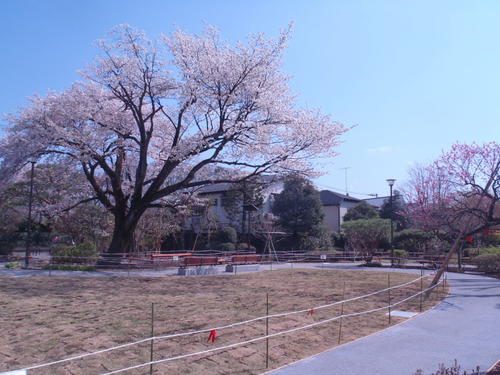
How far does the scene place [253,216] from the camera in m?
42.4

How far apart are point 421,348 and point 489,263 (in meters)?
19.7

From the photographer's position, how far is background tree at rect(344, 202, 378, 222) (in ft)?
160

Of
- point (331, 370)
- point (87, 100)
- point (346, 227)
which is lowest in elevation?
point (331, 370)

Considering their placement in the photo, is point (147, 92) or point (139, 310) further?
point (147, 92)

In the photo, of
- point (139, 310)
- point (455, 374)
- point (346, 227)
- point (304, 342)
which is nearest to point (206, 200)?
point (346, 227)

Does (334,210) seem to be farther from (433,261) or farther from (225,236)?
(433,261)

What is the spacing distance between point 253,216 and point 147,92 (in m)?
21.8

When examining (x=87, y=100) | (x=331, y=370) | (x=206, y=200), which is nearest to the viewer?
(x=331, y=370)

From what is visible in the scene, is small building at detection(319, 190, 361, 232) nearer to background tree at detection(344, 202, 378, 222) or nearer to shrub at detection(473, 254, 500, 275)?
background tree at detection(344, 202, 378, 222)

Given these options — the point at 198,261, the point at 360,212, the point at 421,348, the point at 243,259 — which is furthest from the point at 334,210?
the point at 421,348

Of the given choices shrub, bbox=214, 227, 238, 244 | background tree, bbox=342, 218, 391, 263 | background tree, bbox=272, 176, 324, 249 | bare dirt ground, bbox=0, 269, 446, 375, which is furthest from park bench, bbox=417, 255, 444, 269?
shrub, bbox=214, 227, 238, 244

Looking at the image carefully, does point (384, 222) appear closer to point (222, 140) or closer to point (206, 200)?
point (206, 200)

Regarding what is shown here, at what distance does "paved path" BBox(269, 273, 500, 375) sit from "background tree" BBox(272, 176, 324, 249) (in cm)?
2783

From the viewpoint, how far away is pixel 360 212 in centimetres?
4944
